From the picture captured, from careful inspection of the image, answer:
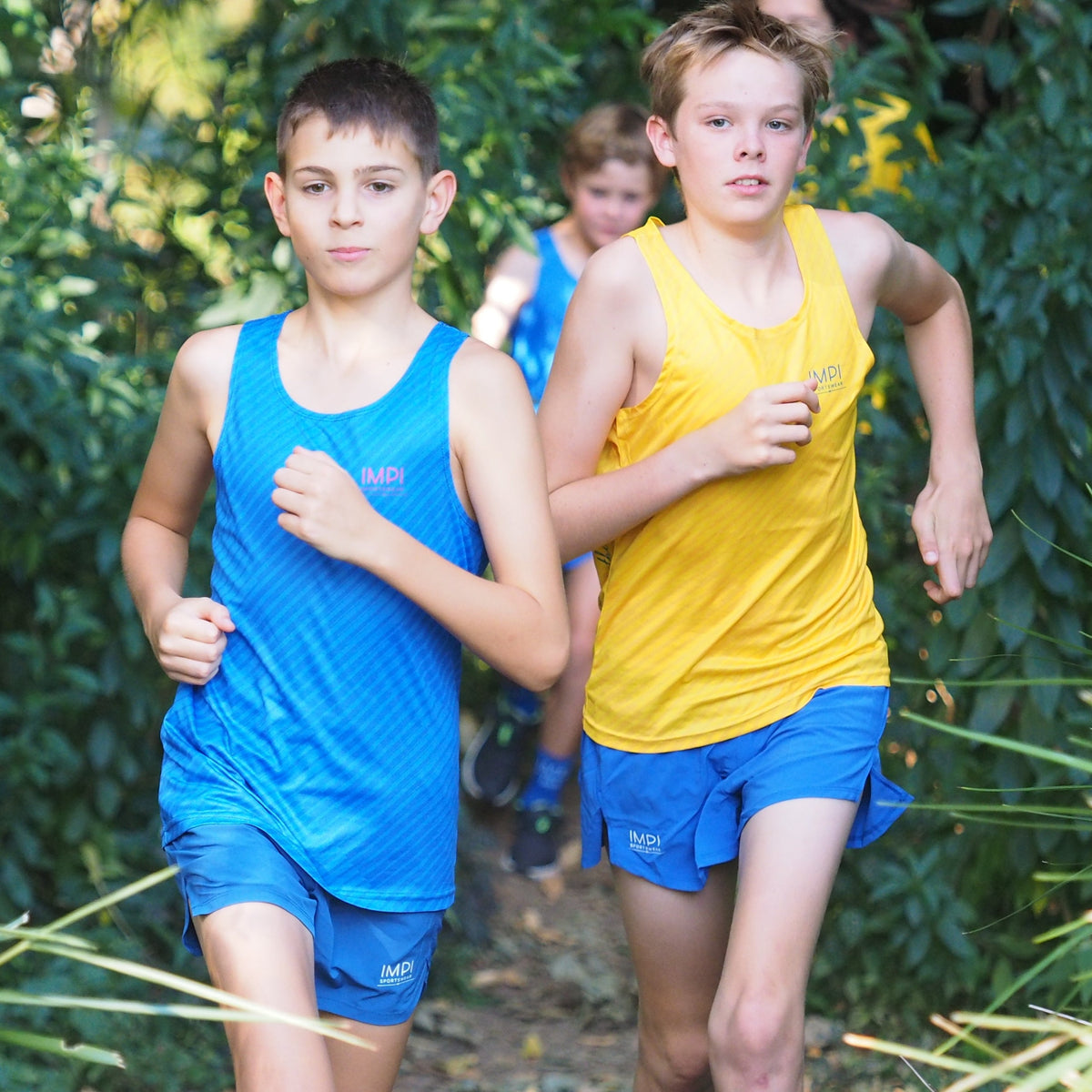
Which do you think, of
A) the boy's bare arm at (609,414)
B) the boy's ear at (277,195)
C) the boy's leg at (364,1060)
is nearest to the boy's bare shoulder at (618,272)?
the boy's bare arm at (609,414)

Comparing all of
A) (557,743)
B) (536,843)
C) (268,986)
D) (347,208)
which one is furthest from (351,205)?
(536,843)

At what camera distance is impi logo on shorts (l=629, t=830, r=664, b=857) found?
2.55m

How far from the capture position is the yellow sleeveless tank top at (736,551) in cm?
247

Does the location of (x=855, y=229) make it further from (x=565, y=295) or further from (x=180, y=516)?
(x=565, y=295)

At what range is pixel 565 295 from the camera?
4.55m

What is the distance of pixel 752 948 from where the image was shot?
223cm

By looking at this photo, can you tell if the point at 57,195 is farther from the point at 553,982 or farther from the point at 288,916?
the point at 553,982

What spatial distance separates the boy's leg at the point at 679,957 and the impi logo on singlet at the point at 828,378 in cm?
79

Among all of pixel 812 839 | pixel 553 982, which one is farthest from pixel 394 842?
pixel 553 982

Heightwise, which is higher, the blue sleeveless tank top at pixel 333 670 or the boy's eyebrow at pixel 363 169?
the boy's eyebrow at pixel 363 169

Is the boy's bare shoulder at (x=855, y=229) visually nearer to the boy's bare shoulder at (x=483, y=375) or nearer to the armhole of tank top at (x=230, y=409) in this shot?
the boy's bare shoulder at (x=483, y=375)

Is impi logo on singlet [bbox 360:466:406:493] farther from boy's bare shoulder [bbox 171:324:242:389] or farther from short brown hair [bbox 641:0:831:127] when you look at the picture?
short brown hair [bbox 641:0:831:127]

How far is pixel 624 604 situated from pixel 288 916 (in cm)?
83

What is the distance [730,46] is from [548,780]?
8.63 feet
